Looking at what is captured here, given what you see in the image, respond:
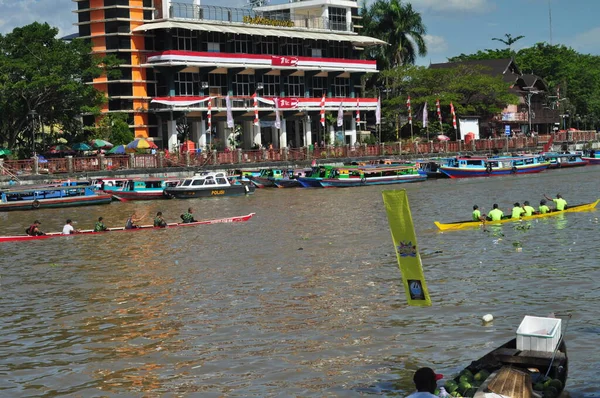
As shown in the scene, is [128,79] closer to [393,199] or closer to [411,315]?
[411,315]

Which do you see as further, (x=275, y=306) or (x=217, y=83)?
(x=217, y=83)

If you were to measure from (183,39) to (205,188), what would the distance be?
2062 cm

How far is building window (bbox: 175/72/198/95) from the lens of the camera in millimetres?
73250

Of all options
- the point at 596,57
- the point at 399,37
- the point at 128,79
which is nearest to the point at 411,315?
the point at 128,79

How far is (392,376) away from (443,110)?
250 ft

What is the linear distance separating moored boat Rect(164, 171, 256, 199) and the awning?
56.7ft

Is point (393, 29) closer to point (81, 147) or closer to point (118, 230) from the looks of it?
point (81, 147)

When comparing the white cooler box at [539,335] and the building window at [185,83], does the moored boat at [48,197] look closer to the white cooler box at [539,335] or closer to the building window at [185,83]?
the building window at [185,83]

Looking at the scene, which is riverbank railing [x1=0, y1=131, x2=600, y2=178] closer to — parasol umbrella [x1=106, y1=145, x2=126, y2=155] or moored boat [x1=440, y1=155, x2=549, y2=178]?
parasol umbrella [x1=106, y1=145, x2=126, y2=155]

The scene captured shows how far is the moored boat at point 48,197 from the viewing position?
52.3 metres

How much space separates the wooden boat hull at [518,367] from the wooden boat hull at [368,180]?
48.9 m

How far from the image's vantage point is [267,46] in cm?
8131

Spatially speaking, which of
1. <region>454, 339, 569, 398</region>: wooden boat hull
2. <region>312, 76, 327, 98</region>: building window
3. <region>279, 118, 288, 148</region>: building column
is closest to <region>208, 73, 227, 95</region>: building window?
<region>279, 118, 288, 148</region>: building column

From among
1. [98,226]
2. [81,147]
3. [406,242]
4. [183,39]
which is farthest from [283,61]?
[406,242]
